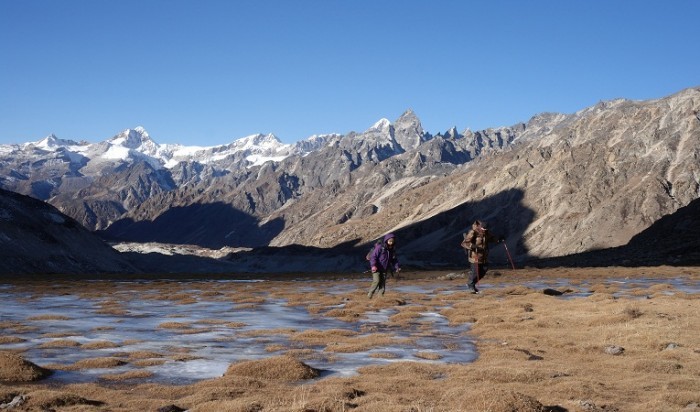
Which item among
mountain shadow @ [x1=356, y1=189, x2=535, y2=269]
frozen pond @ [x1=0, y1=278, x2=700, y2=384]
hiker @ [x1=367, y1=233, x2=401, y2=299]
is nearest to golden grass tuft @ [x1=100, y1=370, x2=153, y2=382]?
frozen pond @ [x1=0, y1=278, x2=700, y2=384]

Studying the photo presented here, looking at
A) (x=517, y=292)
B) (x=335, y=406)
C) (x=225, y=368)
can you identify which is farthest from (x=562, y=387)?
(x=517, y=292)

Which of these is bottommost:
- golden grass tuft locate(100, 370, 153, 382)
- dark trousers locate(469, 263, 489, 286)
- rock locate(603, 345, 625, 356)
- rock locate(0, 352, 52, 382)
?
rock locate(603, 345, 625, 356)

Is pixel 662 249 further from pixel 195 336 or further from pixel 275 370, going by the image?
pixel 275 370

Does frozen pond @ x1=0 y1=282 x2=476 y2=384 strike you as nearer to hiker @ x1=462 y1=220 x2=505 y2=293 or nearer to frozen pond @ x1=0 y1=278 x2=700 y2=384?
frozen pond @ x1=0 y1=278 x2=700 y2=384

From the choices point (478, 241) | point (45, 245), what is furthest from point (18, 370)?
point (45, 245)

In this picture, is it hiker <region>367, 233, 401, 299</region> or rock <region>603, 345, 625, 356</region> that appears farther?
hiker <region>367, 233, 401, 299</region>

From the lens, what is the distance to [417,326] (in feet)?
66.4

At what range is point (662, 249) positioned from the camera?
85.3 meters

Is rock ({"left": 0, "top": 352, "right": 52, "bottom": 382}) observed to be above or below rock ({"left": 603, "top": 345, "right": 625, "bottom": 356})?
above

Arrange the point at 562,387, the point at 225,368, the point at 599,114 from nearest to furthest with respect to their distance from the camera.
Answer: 1. the point at 562,387
2. the point at 225,368
3. the point at 599,114

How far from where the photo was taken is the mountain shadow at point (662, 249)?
7619 centimetres

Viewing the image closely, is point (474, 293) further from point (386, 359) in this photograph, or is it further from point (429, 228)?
point (429, 228)

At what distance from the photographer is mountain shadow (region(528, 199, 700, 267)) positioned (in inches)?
3000

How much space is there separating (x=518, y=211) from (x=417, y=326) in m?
138
